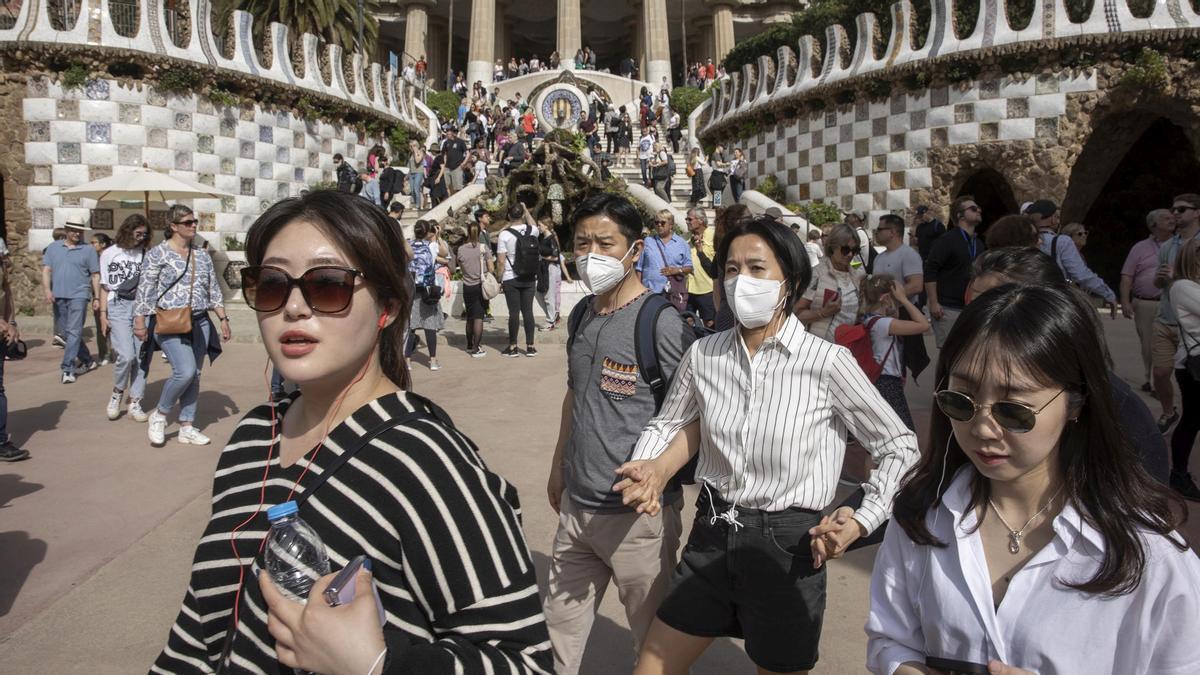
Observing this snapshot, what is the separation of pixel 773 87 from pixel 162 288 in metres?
18.0

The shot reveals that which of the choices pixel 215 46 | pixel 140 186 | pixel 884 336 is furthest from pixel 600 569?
pixel 215 46

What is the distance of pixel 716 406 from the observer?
2578 mm

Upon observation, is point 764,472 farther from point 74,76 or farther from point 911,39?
point 911,39

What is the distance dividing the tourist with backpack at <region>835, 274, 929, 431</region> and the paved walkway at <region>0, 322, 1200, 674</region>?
1056mm

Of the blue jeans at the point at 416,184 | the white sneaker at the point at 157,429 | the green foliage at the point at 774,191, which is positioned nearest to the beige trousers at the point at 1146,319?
the white sneaker at the point at 157,429

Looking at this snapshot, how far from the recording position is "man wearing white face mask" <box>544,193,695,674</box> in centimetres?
278

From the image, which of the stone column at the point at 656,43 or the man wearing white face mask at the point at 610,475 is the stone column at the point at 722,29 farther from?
the man wearing white face mask at the point at 610,475

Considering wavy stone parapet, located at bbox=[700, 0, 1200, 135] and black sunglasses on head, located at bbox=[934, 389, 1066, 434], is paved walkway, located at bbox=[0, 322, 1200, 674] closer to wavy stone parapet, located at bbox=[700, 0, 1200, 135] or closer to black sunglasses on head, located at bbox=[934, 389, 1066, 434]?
black sunglasses on head, located at bbox=[934, 389, 1066, 434]

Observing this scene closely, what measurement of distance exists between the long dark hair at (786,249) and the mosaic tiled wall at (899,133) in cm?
1550

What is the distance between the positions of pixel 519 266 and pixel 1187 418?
6789 mm

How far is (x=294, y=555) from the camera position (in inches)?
48.2

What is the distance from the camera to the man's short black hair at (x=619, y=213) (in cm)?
318

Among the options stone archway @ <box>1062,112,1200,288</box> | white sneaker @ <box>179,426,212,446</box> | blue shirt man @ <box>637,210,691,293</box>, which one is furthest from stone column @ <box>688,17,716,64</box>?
white sneaker @ <box>179,426,212,446</box>

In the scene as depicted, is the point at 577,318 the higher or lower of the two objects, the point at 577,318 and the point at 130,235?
the lower
